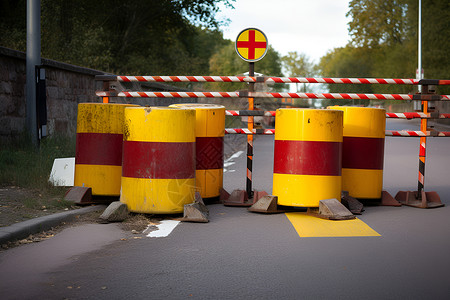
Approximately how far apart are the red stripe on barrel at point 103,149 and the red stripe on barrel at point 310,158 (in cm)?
205

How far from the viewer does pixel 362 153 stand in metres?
8.49

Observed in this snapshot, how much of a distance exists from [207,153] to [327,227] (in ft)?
7.12

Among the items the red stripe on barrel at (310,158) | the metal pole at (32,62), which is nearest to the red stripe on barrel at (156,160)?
the red stripe on barrel at (310,158)

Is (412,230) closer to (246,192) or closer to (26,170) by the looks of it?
(246,192)

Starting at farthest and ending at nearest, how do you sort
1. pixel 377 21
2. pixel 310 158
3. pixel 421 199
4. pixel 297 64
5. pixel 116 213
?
pixel 297 64 < pixel 377 21 < pixel 421 199 < pixel 310 158 < pixel 116 213

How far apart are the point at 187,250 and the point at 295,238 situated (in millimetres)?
1160

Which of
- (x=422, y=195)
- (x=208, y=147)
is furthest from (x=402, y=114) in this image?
(x=208, y=147)

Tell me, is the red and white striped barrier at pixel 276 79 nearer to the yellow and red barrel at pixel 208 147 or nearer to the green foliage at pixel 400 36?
the yellow and red barrel at pixel 208 147

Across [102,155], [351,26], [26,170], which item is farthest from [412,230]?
[351,26]

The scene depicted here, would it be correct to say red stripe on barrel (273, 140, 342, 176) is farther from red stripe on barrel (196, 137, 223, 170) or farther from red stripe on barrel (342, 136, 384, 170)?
red stripe on barrel (196, 137, 223, 170)

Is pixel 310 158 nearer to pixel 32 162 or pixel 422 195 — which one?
pixel 422 195

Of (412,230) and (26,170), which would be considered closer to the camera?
(412,230)

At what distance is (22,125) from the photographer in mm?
12609

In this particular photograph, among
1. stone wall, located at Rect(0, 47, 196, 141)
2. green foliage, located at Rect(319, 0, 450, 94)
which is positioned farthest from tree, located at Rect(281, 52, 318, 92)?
stone wall, located at Rect(0, 47, 196, 141)
